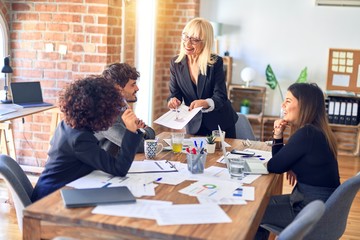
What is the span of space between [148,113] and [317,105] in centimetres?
333

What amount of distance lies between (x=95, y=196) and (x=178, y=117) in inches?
49.2

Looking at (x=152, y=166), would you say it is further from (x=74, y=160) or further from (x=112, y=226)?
A: (x=112, y=226)

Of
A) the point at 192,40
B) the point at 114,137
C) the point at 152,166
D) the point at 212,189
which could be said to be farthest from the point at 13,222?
the point at 212,189

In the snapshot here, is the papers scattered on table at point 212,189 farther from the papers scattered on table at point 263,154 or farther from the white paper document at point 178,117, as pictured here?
the white paper document at point 178,117

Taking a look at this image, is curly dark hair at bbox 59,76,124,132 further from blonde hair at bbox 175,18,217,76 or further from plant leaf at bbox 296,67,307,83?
plant leaf at bbox 296,67,307,83

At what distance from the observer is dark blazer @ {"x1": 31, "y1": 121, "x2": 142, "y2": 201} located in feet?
6.89

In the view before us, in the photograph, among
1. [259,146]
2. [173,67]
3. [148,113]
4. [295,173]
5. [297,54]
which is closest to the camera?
[295,173]

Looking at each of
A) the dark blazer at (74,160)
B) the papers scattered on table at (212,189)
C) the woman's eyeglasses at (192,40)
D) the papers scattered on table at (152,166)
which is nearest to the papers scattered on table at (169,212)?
the papers scattered on table at (212,189)

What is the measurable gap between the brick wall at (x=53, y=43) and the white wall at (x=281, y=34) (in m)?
2.03

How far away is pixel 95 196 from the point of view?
1.86 metres

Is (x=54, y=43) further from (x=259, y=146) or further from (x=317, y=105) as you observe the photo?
(x=317, y=105)

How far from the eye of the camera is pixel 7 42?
433cm

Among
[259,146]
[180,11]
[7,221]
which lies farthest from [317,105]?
[180,11]

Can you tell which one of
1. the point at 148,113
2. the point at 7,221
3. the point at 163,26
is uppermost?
the point at 163,26
